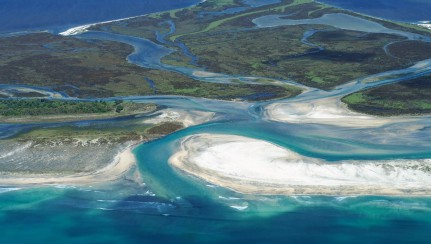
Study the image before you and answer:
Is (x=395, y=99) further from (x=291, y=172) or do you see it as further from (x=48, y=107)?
(x=48, y=107)

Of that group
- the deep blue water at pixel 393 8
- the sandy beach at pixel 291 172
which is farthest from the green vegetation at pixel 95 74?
the deep blue water at pixel 393 8

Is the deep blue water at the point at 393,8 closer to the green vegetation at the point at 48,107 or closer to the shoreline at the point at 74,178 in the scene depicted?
the green vegetation at the point at 48,107

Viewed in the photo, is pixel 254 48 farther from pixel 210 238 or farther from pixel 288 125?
pixel 210 238

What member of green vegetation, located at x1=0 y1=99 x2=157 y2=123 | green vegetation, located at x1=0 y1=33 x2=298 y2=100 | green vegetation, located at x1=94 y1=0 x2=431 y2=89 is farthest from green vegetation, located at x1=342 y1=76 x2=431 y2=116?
green vegetation, located at x1=0 y1=99 x2=157 y2=123

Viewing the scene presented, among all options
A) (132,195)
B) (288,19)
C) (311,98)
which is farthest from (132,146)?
(288,19)

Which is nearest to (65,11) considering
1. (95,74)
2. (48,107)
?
(95,74)
